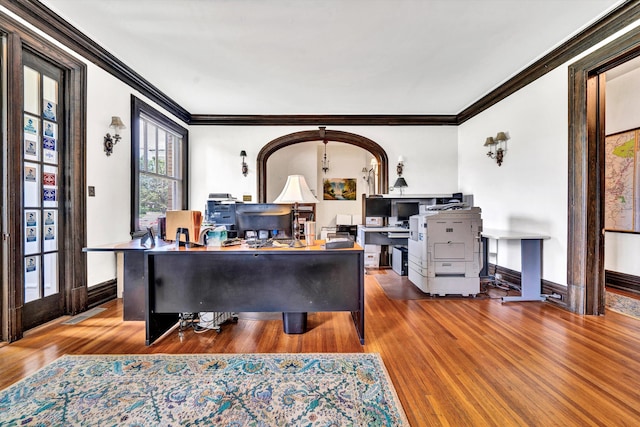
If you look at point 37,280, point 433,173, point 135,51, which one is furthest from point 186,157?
point 433,173

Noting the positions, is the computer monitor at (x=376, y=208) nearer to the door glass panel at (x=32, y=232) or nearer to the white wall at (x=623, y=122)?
the white wall at (x=623, y=122)

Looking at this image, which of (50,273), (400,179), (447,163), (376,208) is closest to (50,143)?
(50,273)

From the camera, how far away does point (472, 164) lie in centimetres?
481

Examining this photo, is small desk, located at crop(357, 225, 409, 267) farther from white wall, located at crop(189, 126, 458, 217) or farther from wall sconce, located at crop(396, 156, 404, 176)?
wall sconce, located at crop(396, 156, 404, 176)

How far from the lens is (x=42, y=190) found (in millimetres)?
2631

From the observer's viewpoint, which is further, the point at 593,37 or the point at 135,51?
the point at 135,51

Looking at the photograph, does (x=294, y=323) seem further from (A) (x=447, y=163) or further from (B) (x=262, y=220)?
(A) (x=447, y=163)

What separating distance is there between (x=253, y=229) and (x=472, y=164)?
417cm

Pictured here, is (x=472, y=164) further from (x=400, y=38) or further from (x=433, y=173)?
(x=400, y=38)

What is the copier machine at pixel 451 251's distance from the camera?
3318 millimetres

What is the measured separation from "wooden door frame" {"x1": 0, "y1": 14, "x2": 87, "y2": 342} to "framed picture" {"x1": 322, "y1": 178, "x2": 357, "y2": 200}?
608cm

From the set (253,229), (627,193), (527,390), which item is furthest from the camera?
(627,193)

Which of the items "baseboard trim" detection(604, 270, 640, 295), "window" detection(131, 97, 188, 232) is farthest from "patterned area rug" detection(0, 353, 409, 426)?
"baseboard trim" detection(604, 270, 640, 295)

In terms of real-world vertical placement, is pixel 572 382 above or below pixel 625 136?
below
